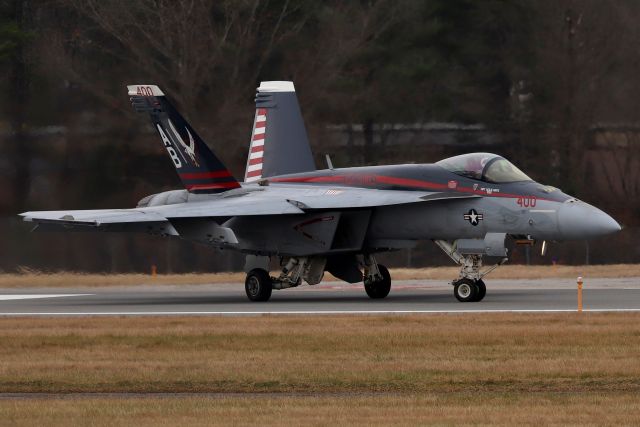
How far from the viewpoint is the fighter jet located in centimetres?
2089

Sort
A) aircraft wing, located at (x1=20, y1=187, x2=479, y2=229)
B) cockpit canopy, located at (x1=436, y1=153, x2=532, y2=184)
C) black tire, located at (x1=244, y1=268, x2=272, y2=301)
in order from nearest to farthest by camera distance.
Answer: cockpit canopy, located at (x1=436, y1=153, x2=532, y2=184)
aircraft wing, located at (x1=20, y1=187, x2=479, y2=229)
black tire, located at (x1=244, y1=268, x2=272, y2=301)

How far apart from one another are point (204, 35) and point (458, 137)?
26.2ft

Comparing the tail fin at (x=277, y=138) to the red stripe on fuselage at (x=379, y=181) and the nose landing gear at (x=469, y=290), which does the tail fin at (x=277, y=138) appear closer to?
the red stripe on fuselage at (x=379, y=181)

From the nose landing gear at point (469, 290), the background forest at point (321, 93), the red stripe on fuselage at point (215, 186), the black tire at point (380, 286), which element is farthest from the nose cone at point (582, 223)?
the background forest at point (321, 93)

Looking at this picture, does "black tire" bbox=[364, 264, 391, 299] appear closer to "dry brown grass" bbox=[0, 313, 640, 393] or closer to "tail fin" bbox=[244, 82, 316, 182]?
"tail fin" bbox=[244, 82, 316, 182]

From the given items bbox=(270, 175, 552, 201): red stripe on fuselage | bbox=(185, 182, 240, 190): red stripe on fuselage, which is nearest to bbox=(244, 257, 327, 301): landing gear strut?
bbox=(270, 175, 552, 201): red stripe on fuselage

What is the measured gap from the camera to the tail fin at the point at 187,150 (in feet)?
78.7

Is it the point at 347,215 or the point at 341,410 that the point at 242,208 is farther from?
the point at 341,410

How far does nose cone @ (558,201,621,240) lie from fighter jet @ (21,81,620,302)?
2 centimetres

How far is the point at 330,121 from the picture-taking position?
36000 mm

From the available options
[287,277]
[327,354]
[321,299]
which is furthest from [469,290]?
[327,354]

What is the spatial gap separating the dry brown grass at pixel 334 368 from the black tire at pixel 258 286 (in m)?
4.42

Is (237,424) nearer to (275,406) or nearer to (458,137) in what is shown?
(275,406)

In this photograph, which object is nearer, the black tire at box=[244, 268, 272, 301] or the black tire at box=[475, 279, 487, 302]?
the black tire at box=[475, 279, 487, 302]
